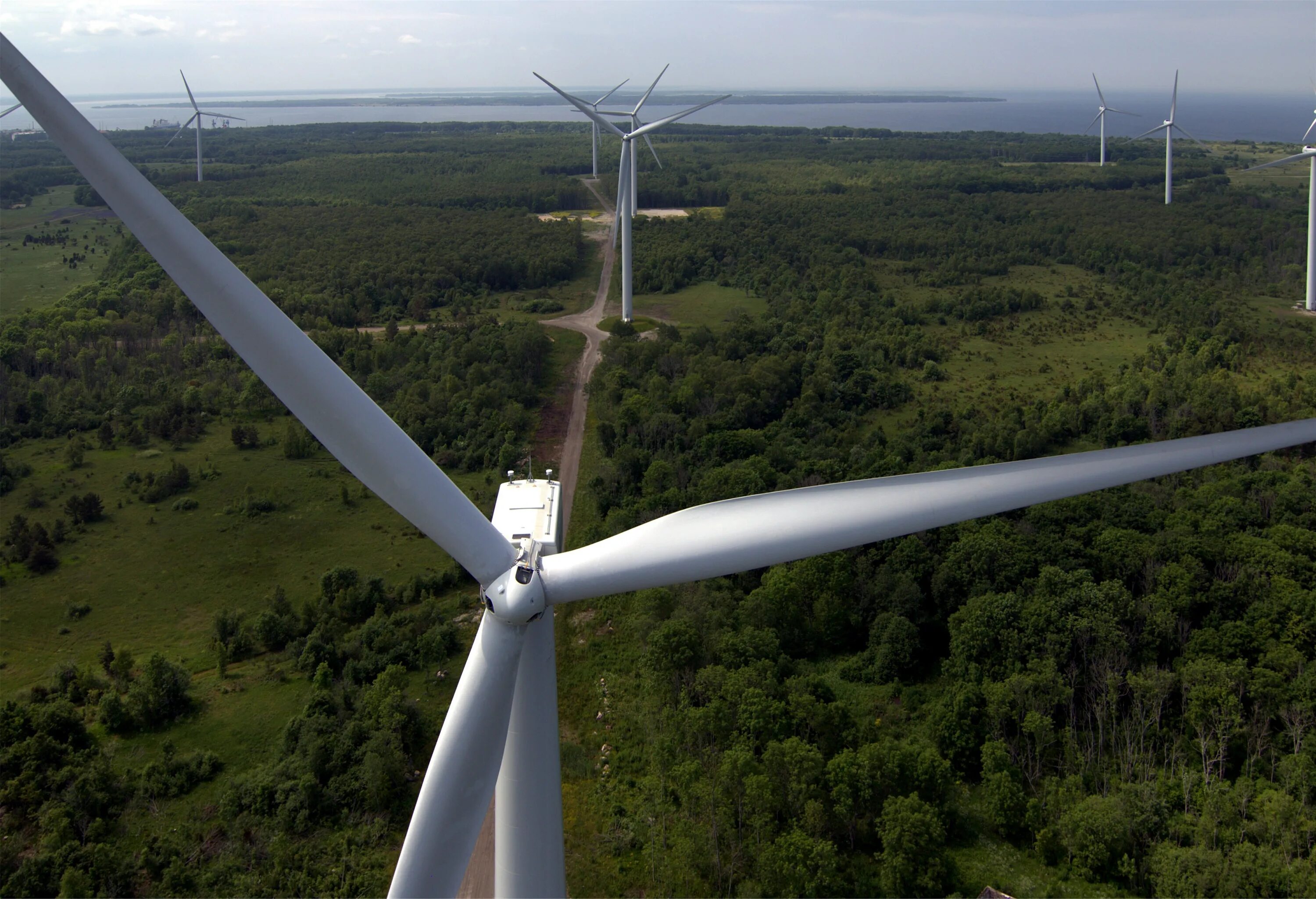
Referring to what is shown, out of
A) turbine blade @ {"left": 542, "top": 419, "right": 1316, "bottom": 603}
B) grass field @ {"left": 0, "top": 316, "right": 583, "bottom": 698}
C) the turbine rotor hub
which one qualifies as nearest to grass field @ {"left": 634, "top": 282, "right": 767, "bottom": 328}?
grass field @ {"left": 0, "top": 316, "right": 583, "bottom": 698}

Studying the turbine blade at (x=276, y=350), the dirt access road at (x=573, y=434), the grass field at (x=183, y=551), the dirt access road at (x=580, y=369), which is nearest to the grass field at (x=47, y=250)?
the grass field at (x=183, y=551)

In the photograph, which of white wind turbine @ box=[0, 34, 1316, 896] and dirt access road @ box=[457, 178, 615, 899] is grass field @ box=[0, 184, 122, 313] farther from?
white wind turbine @ box=[0, 34, 1316, 896]

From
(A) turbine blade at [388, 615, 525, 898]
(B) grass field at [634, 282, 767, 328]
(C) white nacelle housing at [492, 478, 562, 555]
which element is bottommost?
(A) turbine blade at [388, 615, 525, 898]

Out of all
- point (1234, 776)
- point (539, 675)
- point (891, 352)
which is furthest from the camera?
point (891, 352)

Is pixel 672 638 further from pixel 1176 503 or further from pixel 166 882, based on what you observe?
pixel 1176 503

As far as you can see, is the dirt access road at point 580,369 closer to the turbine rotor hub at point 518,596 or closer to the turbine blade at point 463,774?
the turbine rotor hub at point 518,596

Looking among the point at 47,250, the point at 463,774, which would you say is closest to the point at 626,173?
the point at 463,774

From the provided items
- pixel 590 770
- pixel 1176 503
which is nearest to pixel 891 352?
pixel 1176 503
